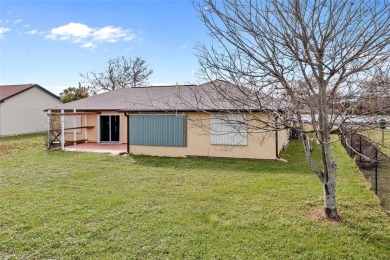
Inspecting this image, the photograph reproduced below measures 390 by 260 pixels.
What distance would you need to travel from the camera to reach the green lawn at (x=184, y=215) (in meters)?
4.52

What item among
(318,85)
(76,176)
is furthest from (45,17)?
(318,85)

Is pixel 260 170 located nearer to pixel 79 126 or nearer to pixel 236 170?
pixel 236 170

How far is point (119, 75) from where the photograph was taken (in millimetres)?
42375

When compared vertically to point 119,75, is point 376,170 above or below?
below

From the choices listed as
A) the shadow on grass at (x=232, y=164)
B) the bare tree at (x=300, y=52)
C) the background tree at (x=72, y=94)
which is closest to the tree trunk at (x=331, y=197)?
the bare tree at (x=300, y=52)

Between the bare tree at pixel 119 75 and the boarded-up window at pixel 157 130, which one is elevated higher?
the bare tree at pixel 119 75

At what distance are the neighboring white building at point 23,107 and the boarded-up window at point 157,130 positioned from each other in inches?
620

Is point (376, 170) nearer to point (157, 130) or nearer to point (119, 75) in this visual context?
point (157, 130)

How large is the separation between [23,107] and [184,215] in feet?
83.3

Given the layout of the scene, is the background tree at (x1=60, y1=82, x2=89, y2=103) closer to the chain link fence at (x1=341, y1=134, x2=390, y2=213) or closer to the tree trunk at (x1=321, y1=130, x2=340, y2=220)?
the chain link fence at (x1=341, y1=134, x2=390, y2=213)

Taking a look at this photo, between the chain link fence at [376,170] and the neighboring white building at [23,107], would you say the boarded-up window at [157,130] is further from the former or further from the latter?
the neighboring white building at [23,107]

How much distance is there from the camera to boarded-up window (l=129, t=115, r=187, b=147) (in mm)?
13734

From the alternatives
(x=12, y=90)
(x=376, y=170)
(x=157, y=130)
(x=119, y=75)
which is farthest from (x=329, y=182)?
(x=119, y=75)

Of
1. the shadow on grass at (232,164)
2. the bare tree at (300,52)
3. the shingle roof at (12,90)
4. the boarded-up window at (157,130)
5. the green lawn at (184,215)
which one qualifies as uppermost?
the shingle roof at (12,90)
